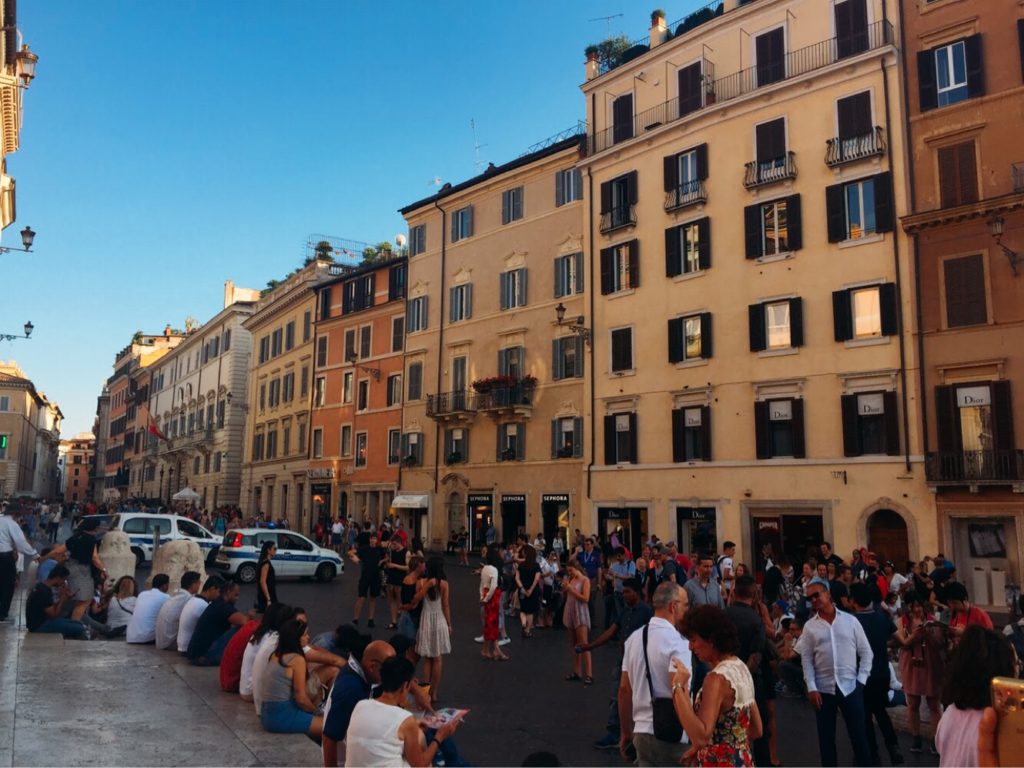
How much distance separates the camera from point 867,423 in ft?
79.7

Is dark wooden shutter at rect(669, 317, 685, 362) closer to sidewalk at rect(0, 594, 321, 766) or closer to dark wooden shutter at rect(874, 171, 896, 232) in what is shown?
dark wooden shutter at rect(874, 171, 896, 232)

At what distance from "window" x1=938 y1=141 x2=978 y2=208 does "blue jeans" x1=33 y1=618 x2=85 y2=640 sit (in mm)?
23239

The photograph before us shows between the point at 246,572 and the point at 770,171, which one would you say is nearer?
the point at 246,572

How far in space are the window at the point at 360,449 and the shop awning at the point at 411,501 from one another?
5172 millimetres

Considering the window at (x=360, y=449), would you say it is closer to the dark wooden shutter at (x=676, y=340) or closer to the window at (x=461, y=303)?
the window at (x=461, y=303)

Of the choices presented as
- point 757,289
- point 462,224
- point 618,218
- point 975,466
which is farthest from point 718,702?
point 462,224

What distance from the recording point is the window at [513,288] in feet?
116

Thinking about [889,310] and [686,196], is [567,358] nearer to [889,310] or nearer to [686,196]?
[686,196]

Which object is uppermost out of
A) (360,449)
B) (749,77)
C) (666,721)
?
(749,77)

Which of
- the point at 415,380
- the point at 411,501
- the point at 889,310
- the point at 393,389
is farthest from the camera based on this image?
the point at 393,389

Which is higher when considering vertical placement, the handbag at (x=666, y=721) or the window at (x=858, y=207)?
the window at (x=858, y=207)

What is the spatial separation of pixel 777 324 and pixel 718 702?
925 inches

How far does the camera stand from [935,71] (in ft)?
79.9

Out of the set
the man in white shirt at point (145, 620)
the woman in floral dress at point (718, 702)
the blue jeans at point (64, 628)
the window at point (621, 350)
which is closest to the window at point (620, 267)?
the window at point (621, 350)
